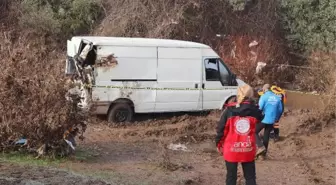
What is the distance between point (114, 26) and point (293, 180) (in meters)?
12.9

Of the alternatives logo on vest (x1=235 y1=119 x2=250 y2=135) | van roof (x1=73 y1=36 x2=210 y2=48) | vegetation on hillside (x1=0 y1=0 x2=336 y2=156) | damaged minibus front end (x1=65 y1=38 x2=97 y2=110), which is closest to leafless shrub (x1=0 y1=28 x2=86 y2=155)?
logo on vest (x1=235 y1=119 x2=250 y2=135)

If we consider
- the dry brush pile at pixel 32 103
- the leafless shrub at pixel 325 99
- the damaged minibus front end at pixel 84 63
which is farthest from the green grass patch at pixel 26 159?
the leafless shrub at pixel 325 99

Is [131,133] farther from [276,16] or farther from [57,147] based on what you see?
[276,16]

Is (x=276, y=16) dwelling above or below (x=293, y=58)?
above

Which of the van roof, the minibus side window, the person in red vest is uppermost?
the van roof

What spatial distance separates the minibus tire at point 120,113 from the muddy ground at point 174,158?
0.39 m

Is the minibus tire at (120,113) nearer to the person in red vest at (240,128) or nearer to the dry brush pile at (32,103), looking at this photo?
the dry brush pile at (32,103)

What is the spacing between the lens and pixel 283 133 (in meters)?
13.5

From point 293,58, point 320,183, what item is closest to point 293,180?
point 320,183

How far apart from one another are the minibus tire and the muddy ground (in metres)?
0.39

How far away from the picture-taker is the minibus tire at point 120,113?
13.6 metres

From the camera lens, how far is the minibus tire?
1363cm

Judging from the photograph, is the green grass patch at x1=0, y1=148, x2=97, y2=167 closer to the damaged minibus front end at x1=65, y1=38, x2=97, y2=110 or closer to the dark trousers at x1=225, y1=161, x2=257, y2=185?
the dark trousers at x1=225, y1=161, x2=257, y2=185

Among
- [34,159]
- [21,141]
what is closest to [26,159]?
[34,159]
